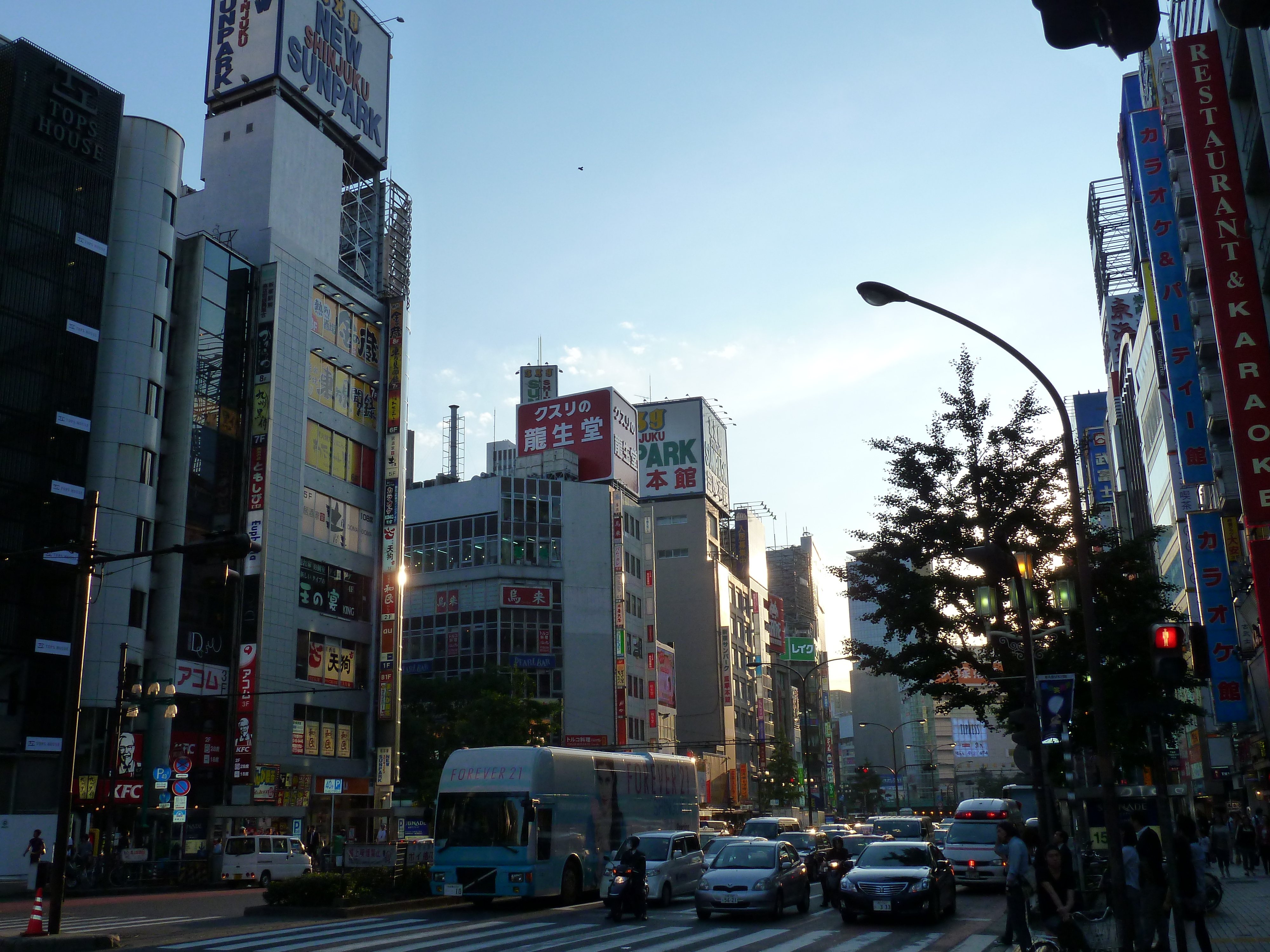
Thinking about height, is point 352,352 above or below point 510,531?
above

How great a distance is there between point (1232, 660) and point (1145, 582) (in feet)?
46.9

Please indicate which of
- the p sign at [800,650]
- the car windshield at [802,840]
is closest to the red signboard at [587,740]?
the car windshield at [802,840]

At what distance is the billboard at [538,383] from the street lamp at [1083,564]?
9316 cm

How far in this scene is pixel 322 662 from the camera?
55.9 m

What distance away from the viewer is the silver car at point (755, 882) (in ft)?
76.4

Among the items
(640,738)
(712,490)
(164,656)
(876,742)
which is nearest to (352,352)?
(164,656)

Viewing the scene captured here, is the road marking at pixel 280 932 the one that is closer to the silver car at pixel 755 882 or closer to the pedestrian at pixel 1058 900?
the silver car at pixel 755 882

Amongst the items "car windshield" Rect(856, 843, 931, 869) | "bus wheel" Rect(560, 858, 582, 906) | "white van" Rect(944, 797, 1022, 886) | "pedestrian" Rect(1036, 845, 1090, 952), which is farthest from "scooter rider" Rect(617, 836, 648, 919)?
"white van" Rect(944, 797, 1022, 886)

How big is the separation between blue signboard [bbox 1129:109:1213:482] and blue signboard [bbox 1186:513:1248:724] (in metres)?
2.89

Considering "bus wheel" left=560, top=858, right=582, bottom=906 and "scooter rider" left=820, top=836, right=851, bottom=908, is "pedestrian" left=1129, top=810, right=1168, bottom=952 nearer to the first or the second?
"scooter rider" left=820, top=836, right=851, bottom=908

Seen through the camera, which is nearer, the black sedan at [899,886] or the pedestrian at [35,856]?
the black sedan at [899,886]

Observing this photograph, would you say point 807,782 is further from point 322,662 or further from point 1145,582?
point 1145,582

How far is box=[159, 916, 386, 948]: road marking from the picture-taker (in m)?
18.4

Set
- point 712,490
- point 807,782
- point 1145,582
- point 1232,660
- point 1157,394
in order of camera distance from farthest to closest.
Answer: point 712,490 → point 807,782 → point 1157,394 → point 1232,660 → point 1145,582
